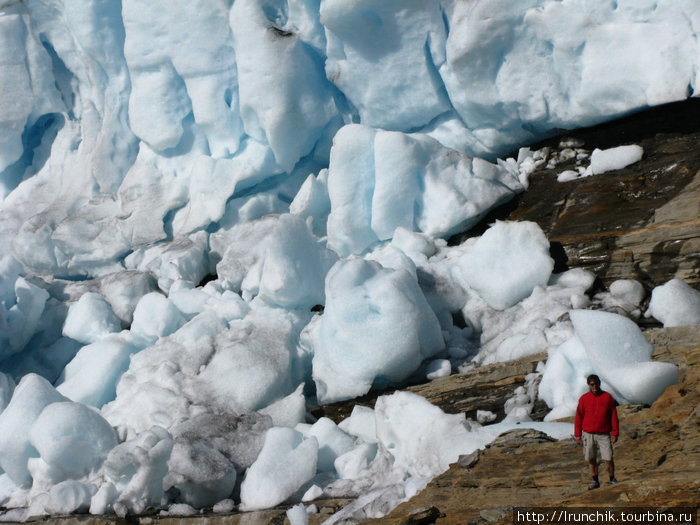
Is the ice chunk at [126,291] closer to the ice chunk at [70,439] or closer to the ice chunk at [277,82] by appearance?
the ice chunk at [277,82]

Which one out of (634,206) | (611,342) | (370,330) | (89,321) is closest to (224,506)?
(370,330)

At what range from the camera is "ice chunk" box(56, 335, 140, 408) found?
22.0ft

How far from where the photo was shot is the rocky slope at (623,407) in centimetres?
305

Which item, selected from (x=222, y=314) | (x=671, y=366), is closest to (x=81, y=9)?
(x=222, y=314)

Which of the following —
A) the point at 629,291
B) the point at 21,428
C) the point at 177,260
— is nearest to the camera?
the point at 629,291

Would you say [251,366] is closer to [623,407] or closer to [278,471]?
[278,471]

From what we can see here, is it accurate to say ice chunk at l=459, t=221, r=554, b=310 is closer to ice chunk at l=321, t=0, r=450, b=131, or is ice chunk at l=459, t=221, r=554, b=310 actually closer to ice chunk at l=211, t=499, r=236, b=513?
ice chunk at l=321, t=0, r=450, b=131

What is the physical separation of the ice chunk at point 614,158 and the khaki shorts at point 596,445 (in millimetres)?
4238

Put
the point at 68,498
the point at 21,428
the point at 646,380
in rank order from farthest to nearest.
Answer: the point at 21,428
the point at 68,498
the point at 646,380

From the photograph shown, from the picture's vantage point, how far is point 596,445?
3.04 m

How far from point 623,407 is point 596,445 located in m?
0.77

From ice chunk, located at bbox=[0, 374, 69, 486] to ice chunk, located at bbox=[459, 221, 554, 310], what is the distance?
3483mm

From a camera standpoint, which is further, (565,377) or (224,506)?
(224,506)

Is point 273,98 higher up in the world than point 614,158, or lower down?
higher up
